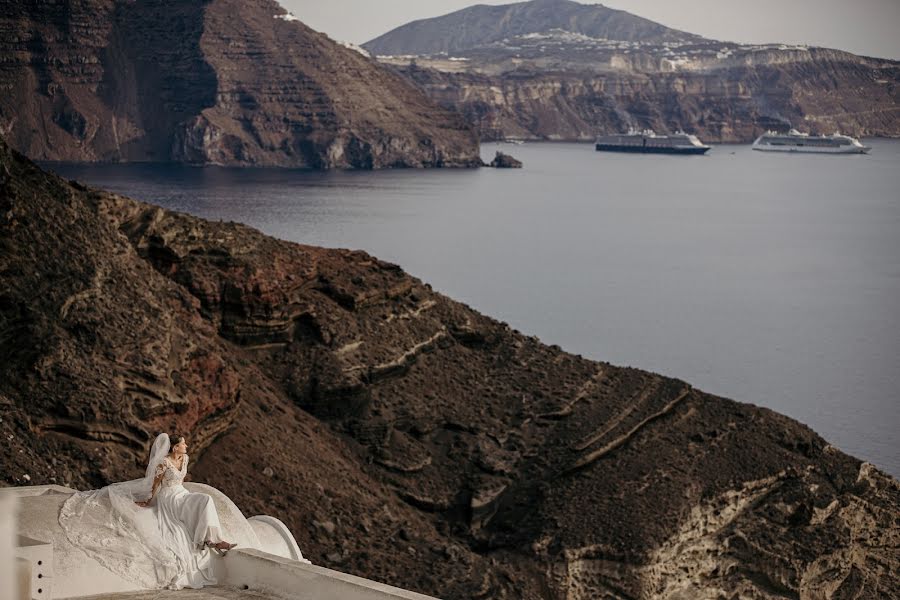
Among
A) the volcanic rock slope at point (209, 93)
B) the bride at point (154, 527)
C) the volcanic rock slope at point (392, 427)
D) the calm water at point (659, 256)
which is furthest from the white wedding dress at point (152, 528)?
the volcanic rock slope at point (209, 93)

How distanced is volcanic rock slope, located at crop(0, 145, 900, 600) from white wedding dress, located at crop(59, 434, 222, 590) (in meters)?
5.68

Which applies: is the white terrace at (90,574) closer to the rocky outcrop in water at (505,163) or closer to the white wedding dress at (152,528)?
the white wedding dress at (152,528)

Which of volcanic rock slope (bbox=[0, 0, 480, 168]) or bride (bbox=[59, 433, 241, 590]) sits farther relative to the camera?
volcanic rock slope (bbox=[0, 0, 480, 168])

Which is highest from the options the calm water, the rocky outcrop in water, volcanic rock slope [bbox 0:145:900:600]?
volcanic rock slope [bbox 0:145:900:600]

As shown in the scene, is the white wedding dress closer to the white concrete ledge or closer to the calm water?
the white concrete ledge

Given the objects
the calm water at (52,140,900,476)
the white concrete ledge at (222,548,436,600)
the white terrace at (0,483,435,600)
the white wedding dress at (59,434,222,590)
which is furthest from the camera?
the calm water at (52,140,900,476)

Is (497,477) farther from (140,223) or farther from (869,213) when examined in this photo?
(869,213)

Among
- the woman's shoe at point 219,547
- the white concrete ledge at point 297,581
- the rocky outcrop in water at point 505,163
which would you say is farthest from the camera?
the rocky outcrop in water at point 505,163

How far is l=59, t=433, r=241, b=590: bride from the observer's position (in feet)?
39.3

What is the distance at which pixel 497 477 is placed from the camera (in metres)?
26.2

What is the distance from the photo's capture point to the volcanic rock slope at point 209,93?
13275 centimetres

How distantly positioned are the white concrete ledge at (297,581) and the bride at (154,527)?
0.23 m

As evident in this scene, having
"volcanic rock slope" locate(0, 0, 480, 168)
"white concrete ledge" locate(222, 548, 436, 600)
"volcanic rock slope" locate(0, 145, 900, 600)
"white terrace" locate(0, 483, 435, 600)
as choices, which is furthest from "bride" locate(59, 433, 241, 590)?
"volcanic rock slope" locate(0, 0, 480, 168)

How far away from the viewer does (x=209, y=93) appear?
6521 inches
